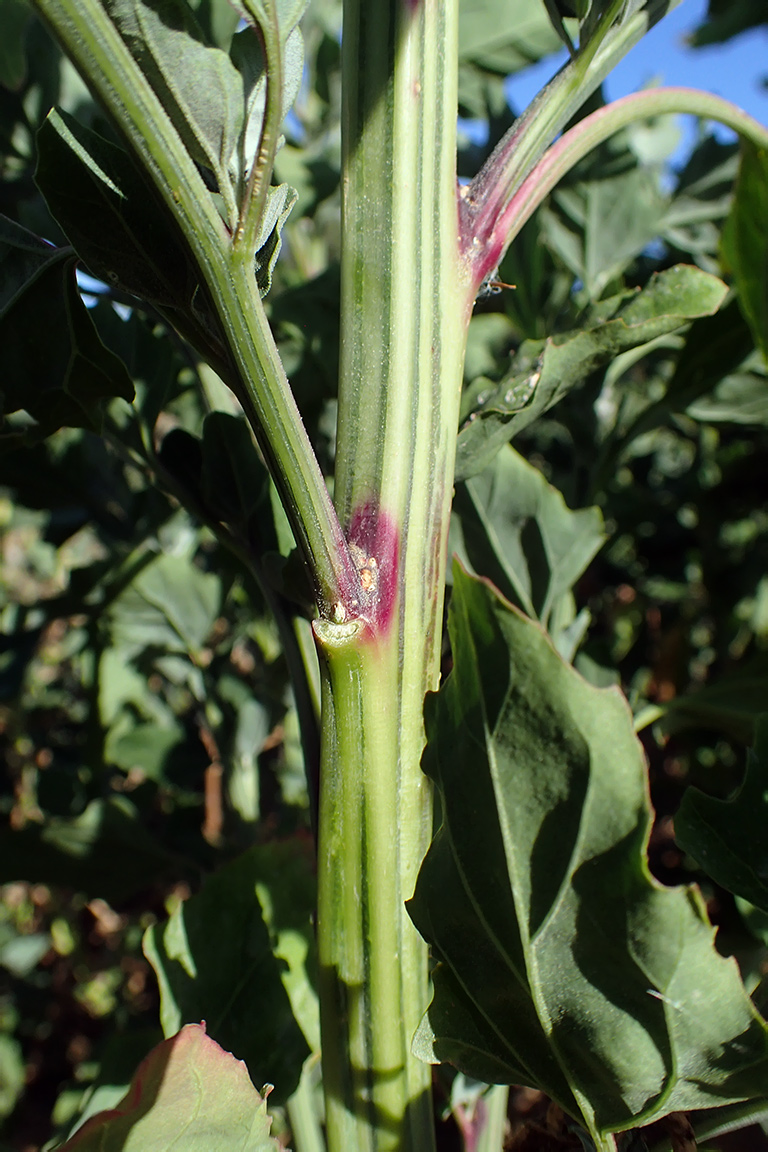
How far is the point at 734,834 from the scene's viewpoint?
1.40 ft

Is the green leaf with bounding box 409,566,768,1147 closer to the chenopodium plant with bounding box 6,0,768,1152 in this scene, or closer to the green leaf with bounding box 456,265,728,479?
the chenopodium plant with bounding box 6,0,768,1152

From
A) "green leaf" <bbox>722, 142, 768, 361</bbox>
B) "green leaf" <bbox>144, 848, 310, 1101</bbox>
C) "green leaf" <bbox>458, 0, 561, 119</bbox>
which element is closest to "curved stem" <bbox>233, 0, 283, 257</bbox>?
"green leaf" <bbox>722, 142, 768, 361</bbox>

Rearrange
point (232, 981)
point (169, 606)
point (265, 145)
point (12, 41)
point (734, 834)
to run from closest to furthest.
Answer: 1. point (265, 145)
2. point (734, 834)
3. point (232, 981)
4. point (12, 41)
5. point (169, 606)

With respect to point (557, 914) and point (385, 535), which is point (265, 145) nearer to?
point (385, 535)

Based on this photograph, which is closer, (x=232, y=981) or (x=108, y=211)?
(x=108, y=211)

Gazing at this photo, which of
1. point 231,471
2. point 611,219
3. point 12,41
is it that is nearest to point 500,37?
point 611,219

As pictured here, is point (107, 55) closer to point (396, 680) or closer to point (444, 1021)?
point (396, 680)

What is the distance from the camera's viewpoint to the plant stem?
0.38 metres

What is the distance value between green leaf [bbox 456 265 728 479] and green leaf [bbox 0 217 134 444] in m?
0.19

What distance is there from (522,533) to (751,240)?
237 millimetres

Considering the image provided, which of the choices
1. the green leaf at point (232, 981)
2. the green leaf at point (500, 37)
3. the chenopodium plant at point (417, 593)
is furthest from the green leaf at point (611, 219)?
the green leaf at point (232, 981)

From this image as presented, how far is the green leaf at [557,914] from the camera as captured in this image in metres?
0.31

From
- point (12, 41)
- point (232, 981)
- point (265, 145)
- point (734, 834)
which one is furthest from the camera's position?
point (12, 41)

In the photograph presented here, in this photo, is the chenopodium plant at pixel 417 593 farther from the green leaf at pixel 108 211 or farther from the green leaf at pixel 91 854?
the green leaf at pixel 91 854
